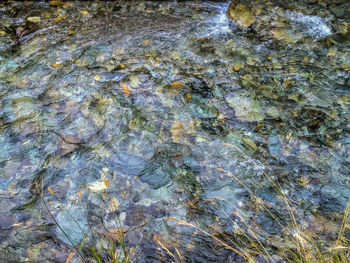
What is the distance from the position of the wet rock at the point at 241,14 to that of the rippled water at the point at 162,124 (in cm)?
16

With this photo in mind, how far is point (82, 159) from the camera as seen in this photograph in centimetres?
325

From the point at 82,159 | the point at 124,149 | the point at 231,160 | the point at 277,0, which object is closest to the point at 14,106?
the point at 82,159

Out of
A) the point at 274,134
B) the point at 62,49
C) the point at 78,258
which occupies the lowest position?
the point at 78,258

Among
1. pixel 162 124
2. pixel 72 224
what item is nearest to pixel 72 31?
pixel 162 124

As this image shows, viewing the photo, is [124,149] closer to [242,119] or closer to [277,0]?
[242,119]

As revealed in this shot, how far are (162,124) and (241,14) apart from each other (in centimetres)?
244

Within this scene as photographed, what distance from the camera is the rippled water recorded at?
2830 mm

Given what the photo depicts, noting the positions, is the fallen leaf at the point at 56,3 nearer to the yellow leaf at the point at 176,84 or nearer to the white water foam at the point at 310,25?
the yellow leaf at the point at 176,84

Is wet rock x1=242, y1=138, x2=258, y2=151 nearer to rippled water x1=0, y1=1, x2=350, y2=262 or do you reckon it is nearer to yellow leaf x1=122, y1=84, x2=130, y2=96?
rippled water x1=0, y1=1, x2=350, y2=262

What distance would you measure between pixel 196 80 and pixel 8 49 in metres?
2.53

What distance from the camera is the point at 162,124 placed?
3.59 metres

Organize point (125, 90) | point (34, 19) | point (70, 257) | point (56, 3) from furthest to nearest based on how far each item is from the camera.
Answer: point (56, 3) < point (34, 19) < point (125, 90) < point (70, 257)

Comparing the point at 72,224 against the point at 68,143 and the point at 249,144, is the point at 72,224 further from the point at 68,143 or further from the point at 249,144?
the point at 249,144

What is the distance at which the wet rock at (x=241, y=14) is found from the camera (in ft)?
15.9
